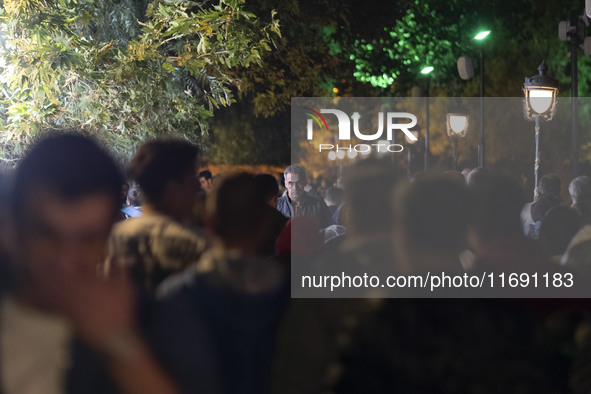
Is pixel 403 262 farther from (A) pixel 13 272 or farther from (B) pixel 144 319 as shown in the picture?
(A) pixel 13 272

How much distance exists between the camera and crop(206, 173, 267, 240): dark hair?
2.60 m

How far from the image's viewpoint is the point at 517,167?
6828 millimetres

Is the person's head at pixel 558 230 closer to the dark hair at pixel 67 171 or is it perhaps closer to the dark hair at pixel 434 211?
the dark hair at pixel 434 211

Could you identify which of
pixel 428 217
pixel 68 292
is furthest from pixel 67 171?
pixel 428 217

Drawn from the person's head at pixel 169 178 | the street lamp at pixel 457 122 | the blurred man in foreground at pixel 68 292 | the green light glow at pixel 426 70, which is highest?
the green light glow at pixel 426 70

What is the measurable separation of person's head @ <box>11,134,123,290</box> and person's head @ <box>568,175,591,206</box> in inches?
129

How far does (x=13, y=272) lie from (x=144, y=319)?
40cm

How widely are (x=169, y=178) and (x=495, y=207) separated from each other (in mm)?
1101

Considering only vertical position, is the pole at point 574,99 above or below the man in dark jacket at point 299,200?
above

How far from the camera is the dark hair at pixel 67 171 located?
7.77 ft

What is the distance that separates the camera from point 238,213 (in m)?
2.63

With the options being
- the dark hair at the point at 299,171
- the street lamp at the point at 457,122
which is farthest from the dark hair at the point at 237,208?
the street lamp at the point at 457,122

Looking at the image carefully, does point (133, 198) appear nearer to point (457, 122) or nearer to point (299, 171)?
point (299, 171)

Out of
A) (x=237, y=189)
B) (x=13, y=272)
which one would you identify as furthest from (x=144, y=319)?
(x=237, y=189)
